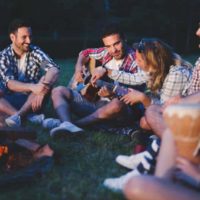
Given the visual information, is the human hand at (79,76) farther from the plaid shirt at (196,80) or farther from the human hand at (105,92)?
the plaid shirt at (196,80)

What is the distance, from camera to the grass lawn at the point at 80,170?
4117 millimetres

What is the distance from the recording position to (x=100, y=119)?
6180 millimetres

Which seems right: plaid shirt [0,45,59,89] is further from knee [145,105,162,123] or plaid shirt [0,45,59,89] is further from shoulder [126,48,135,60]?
knee [145,105,162,123]

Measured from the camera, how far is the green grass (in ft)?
13.5

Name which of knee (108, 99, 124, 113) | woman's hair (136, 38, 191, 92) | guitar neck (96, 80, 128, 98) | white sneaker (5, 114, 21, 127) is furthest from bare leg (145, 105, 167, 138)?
white sneaker (5, 114, 21, 127)

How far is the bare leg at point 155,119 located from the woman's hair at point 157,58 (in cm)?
40

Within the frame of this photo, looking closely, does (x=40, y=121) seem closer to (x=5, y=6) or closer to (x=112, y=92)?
(x=112, y=92)

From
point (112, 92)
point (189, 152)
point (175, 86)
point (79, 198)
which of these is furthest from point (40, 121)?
point (189, 152)

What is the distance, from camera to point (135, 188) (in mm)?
3012

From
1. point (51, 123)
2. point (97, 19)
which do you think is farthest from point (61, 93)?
point (97, 19)

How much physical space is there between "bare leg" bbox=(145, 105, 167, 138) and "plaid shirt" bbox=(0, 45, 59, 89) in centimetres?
235

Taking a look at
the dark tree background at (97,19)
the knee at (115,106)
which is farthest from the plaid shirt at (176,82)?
the dark tree background at (97,19)

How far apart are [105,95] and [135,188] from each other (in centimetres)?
327

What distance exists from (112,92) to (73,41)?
25.2 metres
